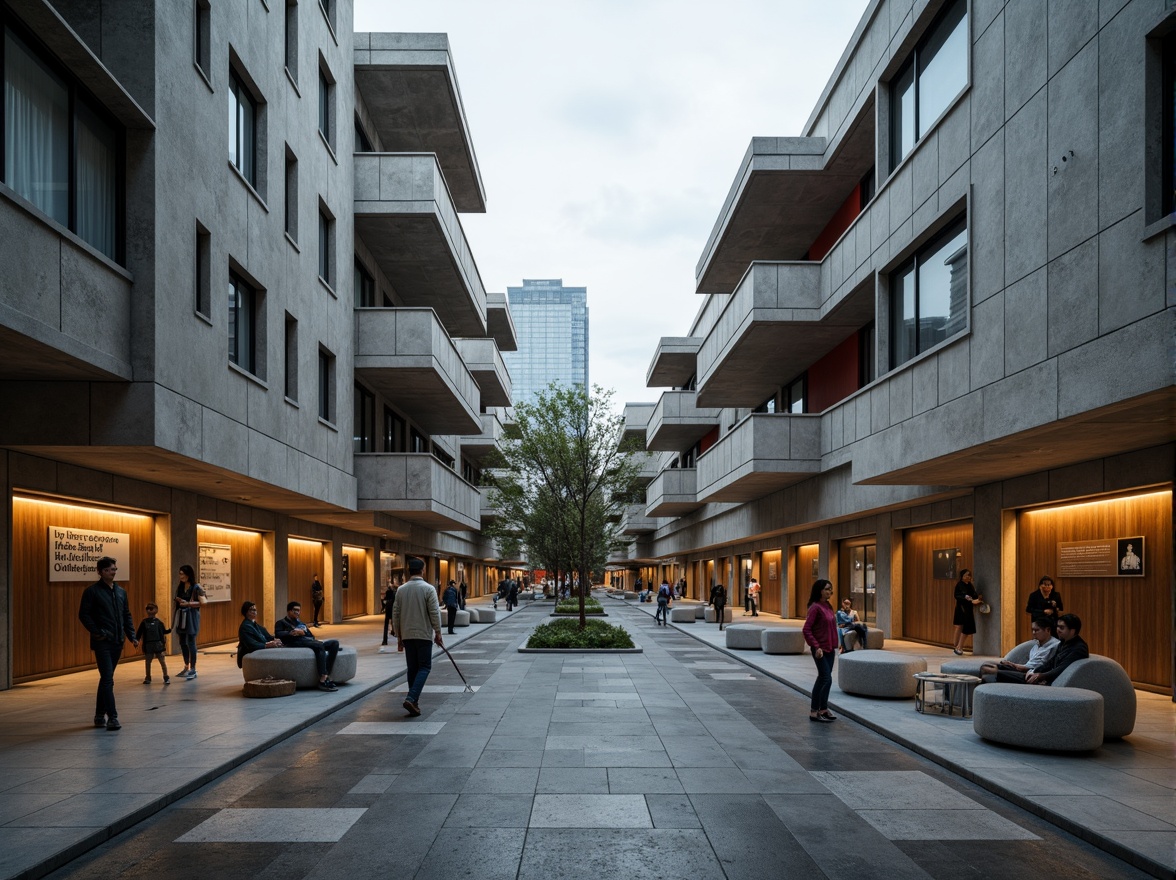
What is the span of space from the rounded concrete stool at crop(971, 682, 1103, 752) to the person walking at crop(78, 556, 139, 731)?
9.37 m

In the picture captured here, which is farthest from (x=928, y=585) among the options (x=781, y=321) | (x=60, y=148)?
(x=60, y=148)

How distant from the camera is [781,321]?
22.2 m

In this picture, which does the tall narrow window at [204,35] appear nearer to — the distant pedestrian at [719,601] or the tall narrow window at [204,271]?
the tall narrow window at [204,271]

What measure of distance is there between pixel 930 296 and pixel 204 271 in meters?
12.3

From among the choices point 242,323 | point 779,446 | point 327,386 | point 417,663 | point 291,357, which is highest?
point 242,323

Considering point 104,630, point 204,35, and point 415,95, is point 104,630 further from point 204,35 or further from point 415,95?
point 415,95

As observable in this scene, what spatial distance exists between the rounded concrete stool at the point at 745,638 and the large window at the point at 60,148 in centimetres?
1515

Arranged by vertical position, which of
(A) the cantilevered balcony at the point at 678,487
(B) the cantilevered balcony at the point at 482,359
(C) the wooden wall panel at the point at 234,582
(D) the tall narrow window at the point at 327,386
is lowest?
(C) the wooden wall panel at the point at 234,582

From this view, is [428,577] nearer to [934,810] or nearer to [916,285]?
[916,285]

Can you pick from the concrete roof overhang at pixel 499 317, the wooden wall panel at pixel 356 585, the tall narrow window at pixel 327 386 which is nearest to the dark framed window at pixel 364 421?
the tall narrow window at pixel 327 386

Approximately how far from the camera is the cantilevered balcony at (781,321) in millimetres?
22000

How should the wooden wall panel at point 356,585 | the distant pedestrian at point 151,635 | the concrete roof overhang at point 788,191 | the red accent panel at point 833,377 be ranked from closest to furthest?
the distant pedestrian at point 151,635 → the concrete roof overhang at point 788,191 → the red accent panel at point 833,377 → the wooden wall panel at point 356,585

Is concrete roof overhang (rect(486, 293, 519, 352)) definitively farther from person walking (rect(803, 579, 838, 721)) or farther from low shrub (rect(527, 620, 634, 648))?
person walking (rect(803, 579, 838, 721))

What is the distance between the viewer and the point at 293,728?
10.2m
